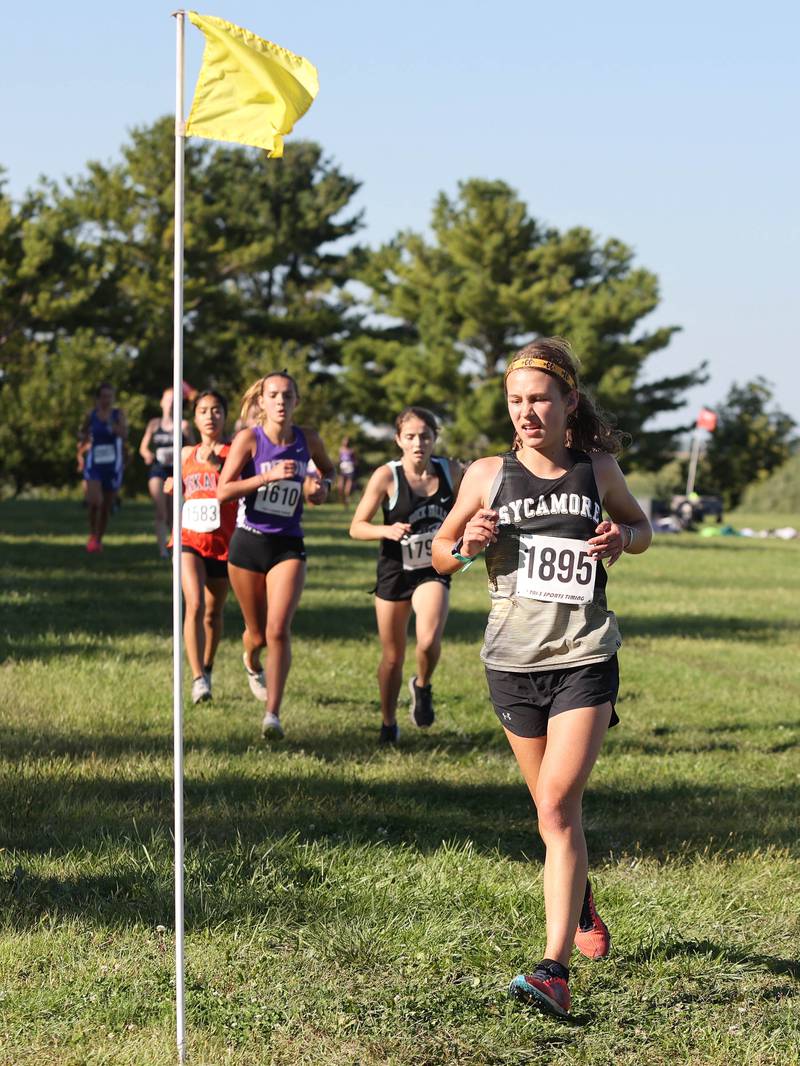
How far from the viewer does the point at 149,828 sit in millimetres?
6258

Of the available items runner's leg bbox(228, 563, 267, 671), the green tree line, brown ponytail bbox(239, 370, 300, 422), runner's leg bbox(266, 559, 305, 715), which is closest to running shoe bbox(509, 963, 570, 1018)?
runner's leg bbox(266, 559, 305, 715)

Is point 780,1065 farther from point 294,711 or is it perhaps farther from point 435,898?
point 294,711

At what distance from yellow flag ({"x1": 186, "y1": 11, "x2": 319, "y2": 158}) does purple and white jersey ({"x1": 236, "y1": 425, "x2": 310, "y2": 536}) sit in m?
4.32

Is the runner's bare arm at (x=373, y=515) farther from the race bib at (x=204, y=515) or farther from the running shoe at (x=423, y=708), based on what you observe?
the race bib at (x=204, y=515)

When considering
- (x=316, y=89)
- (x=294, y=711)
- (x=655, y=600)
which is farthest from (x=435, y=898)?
(x=655, y=600)

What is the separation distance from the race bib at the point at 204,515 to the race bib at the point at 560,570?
5.04 metres

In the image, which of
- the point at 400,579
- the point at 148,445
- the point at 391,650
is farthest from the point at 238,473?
the point at 148,445

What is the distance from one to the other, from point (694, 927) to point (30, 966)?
2336 millimetres

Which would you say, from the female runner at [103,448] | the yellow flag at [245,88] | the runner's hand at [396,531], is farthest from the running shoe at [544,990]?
the female runner at [103,448]

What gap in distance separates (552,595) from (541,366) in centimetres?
76

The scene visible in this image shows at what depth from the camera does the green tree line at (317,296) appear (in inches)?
2094

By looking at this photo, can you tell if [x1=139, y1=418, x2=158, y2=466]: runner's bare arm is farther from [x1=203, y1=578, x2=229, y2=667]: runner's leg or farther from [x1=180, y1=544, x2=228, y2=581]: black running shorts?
[x1=180, y1=544, x2=228, y2=581]: black running shorts

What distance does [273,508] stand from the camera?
876 centimetres

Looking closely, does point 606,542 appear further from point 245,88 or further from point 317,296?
point 317,296
